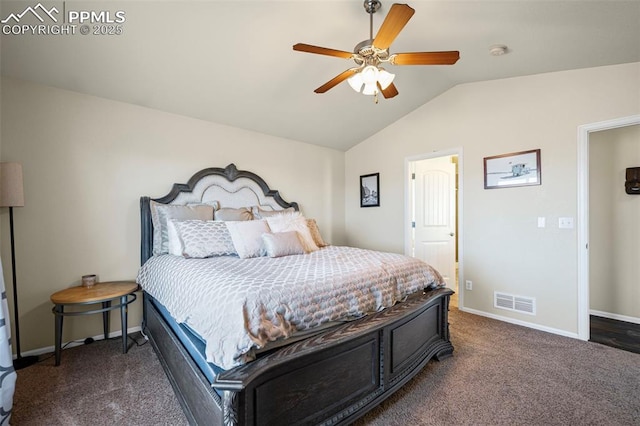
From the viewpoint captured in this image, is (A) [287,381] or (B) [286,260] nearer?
(A) [287,381]

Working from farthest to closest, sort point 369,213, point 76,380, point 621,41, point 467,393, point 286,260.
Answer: point 369,213 < point 286,260 < point 621,41 < point 76,380 < point 467,393

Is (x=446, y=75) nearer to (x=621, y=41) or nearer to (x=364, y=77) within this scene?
(x=621, y=41)

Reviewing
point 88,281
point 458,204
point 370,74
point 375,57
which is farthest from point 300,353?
point 458,204

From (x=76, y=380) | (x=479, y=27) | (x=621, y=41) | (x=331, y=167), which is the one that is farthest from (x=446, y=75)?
(x=76, y=380)

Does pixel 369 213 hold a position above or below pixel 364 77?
below

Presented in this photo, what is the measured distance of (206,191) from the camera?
334 cm

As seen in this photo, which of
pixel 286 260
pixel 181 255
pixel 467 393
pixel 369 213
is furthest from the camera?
pixel 369 213

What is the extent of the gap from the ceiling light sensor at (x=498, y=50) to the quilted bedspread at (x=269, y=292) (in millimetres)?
2100

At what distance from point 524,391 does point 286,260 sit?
194 centimetres

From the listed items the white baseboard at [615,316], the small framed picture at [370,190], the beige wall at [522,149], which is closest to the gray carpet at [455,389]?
the beige wall at [522,149]

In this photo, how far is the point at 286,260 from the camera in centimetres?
238

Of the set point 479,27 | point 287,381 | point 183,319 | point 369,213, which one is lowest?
point 287,381

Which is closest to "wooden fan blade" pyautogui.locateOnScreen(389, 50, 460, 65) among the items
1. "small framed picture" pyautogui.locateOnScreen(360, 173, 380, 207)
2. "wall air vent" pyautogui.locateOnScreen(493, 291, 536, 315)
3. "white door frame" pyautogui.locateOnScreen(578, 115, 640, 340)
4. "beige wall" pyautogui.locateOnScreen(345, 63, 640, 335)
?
"beige wall" pyautogui.locateOnScreen(345, 63, 640, 335)

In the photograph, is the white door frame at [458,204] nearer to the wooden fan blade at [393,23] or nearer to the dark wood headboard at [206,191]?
the dark wood headboard at [206,191]
